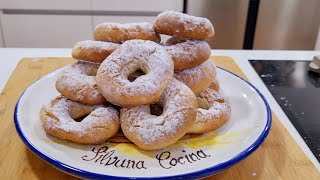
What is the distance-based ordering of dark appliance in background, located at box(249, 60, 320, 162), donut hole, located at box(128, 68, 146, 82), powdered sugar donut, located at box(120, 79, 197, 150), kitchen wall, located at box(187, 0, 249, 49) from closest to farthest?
1. powdered sugar donut, located at box(120, 79, 197, 150)
2. donut hole, located at box(128, 68, 146, 82)
3. dark appliance in background, located at box(249, 60, 320, 162)
4. kitchen wall, located at box(187, 0, 249, 49)

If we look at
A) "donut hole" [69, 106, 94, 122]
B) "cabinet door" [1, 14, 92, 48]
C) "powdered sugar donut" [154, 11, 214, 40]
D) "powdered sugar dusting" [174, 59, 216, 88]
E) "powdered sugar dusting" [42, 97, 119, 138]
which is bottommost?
"cabinet door" [1, 14, 92, 48]

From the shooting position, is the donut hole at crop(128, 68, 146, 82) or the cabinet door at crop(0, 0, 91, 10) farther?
the cabinet door at crop(0, 0, 91, 10)

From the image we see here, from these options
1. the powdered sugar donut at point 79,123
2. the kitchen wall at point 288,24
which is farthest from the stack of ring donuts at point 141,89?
the kitchen wall at point 288,24

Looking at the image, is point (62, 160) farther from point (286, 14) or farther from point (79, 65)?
point (286, 14)

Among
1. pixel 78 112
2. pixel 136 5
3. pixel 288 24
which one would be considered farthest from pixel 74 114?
pixel 288 24

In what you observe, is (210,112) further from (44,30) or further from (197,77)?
(44,30)

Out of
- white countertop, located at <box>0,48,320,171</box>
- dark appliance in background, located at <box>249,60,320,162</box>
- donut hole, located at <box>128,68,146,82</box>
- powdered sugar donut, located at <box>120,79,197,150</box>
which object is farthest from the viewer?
white countertop, located at <box>0,48,320,171</box>

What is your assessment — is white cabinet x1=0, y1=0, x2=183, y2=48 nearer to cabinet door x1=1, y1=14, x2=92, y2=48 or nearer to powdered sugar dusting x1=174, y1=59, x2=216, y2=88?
cabinet door x1=1, y1=14, x2=92, y2=48

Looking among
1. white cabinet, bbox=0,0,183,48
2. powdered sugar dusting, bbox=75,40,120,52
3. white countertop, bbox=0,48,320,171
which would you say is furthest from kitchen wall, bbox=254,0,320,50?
powdered sugar dusting, bbox=75,40,120,52
